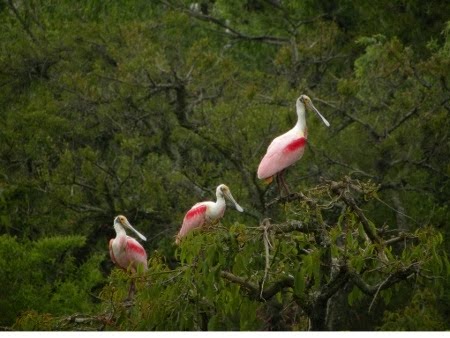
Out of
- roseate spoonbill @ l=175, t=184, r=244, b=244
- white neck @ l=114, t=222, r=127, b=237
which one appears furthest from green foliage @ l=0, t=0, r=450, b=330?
roseate spoonbill @ l=175, t=184, r=244, b=244

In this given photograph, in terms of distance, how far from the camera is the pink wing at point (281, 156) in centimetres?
1169

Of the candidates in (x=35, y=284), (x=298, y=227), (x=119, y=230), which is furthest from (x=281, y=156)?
(x=35, y=284)

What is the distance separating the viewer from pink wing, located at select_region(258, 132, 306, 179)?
38.3ft

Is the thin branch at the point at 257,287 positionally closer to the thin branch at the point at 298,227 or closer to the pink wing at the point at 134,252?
the thin branch at the point at 298,227

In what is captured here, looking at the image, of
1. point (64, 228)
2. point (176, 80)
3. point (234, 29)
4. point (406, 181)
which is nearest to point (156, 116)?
point (176, 80)

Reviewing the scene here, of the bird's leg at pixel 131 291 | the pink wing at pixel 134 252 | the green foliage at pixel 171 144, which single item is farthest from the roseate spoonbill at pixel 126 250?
the bird's leg at pixel 131 291

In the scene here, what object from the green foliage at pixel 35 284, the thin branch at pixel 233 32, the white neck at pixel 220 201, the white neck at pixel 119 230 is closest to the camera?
the white neck at pixel 220 201

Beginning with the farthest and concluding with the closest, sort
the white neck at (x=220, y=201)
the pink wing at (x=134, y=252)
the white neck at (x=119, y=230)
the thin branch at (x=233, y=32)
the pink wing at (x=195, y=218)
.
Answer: the thin branch at (x=233, y=32), the white neck at (x=119, y=230), the pink wing at (x=134, y=252), the white neck at (x=220, y=201), the pink wing at (x=195, y=218)

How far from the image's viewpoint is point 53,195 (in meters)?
16.8

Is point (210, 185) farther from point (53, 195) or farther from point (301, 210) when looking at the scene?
point (301, 210)

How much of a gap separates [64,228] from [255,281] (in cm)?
877

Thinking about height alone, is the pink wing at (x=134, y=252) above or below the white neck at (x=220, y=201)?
below

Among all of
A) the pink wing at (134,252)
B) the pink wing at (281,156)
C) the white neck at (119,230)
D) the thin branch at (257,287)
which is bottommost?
the white neck at (119,230)

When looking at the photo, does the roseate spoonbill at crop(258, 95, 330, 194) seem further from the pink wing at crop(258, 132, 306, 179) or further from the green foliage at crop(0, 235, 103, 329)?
the green foliage at crop(0, 235, 103, 329)
